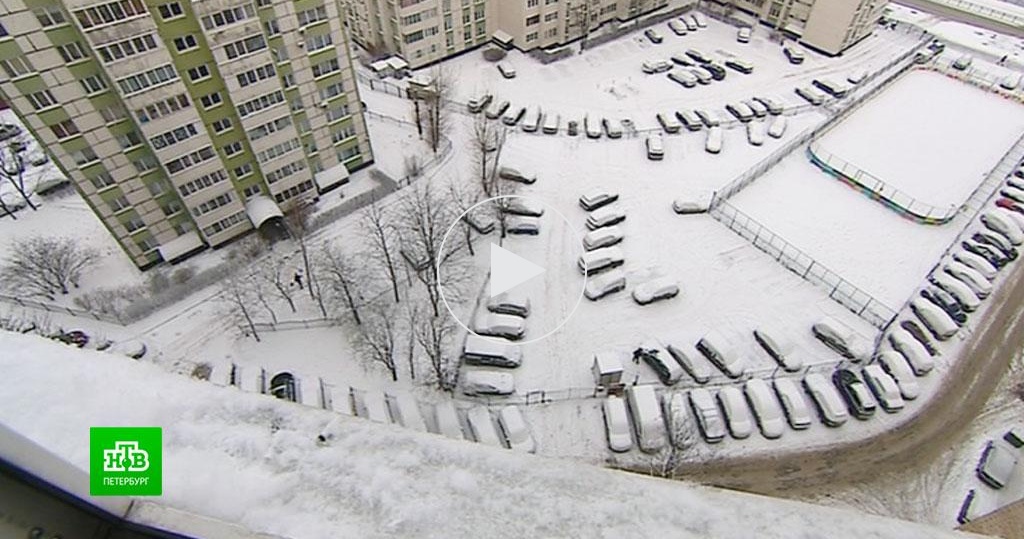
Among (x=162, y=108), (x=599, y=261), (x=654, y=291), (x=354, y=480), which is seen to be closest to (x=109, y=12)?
(x=162, y=108)

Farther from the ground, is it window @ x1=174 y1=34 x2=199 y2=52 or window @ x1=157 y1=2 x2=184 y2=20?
window @ x1=157 y1=2 x2=184 y2=20

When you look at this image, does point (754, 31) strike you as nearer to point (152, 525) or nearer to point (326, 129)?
point (326, 129)

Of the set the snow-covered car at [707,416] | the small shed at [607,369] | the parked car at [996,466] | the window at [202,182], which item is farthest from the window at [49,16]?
the parked car at [996,466]

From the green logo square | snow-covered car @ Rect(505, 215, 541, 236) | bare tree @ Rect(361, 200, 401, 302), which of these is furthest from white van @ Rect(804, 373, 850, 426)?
the green logo square

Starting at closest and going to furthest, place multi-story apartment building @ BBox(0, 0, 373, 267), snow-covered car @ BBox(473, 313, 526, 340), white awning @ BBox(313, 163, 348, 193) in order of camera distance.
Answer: multi-story apartment building @ BBox(0, 0, 373, 267) → snow-covered car @ BBox(473, 313, 526, 340) → white awning @ BBox(313, 163, 348, 193)

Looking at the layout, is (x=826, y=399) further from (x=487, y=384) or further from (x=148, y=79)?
(x=148, y=79)

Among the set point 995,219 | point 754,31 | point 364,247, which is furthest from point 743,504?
point 754,31

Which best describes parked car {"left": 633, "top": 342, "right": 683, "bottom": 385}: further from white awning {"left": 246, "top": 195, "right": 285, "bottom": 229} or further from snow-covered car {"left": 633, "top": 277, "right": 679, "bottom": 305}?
white awning {"left": 246, "top": 195, "right": 285, "bottom": 229}
